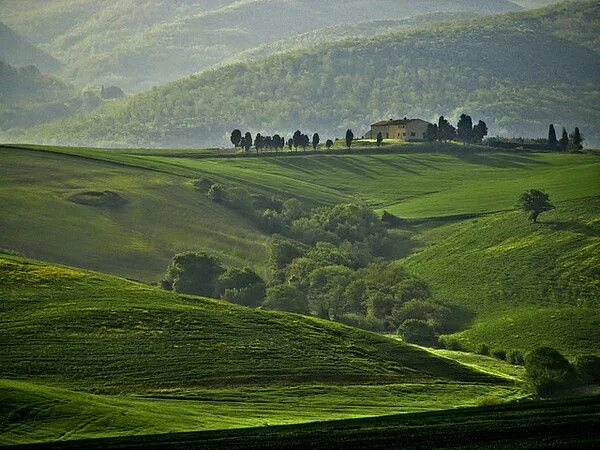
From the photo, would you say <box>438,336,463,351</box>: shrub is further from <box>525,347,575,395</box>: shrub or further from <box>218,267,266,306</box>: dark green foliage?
<box>218,267,266,306</box>: dark green foliage

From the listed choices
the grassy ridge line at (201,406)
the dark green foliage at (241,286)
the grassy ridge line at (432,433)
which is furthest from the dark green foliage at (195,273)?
the grassy ridge line at (432,433)

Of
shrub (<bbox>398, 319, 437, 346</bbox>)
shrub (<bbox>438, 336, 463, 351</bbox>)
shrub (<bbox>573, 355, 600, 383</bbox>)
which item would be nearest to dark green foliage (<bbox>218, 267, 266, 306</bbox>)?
shrub (<bbox>398, 319, 437, 346</bbox>)

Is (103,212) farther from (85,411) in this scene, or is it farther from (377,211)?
(85,411)

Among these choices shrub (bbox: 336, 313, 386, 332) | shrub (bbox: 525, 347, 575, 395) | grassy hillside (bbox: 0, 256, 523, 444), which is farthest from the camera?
shrub (bbox: 336, 313, 386, 332)

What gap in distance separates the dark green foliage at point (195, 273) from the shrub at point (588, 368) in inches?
2443

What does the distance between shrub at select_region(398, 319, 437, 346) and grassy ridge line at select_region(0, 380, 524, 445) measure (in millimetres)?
27575

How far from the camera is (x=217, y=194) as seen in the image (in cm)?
18412

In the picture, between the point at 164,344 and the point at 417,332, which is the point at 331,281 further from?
the point at 164,344

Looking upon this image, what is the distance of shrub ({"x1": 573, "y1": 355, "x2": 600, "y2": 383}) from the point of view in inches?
3469

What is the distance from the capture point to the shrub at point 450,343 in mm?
114312

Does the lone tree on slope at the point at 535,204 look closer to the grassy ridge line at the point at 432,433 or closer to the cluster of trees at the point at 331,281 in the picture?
the cluster of trees at the point at 331,281

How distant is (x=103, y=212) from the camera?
16500 centimetres

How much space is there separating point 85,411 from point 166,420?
5273mm

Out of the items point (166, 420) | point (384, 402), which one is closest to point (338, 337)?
point (384, 402)
